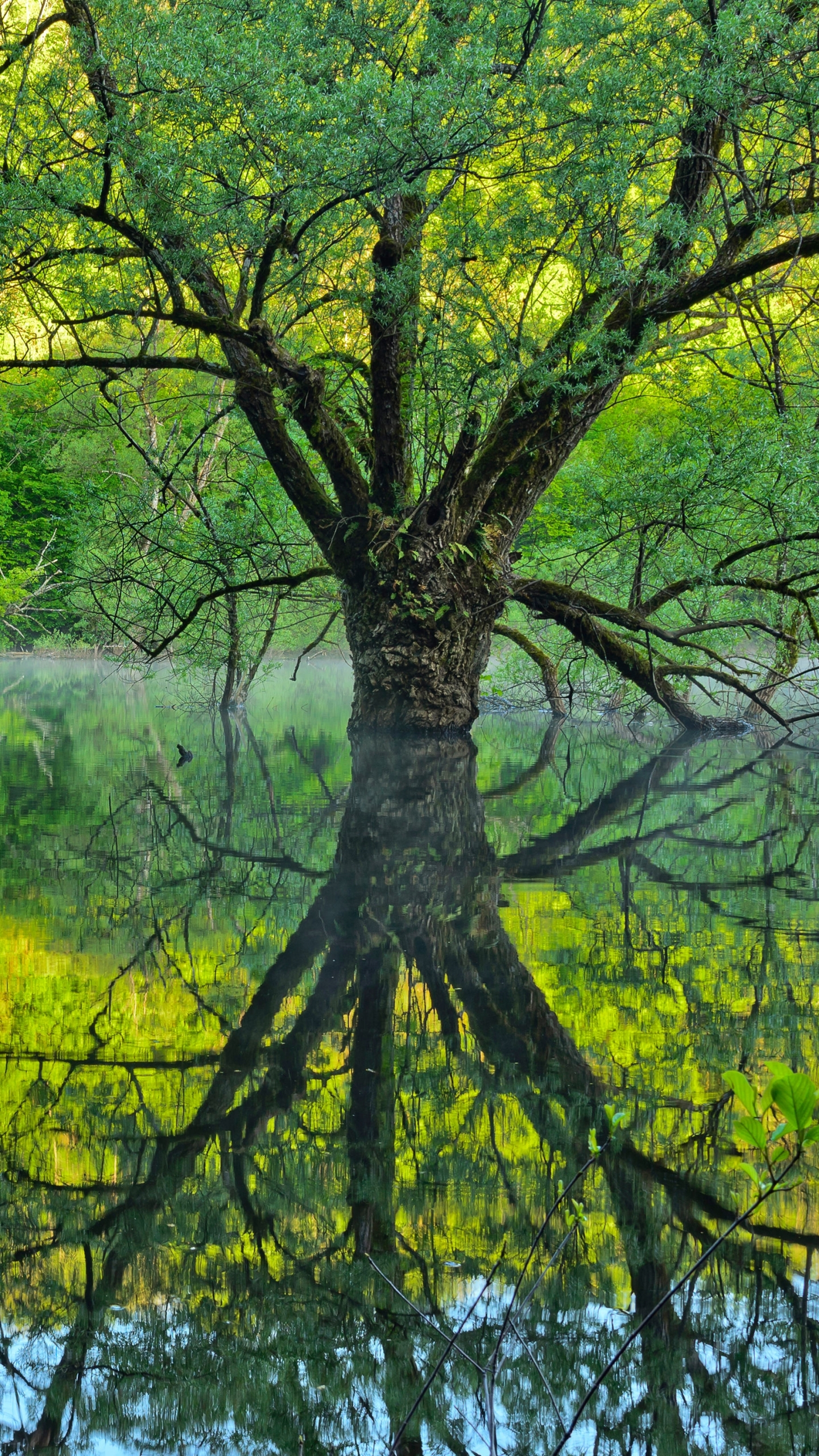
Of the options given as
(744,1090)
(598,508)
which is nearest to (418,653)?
(598,508)

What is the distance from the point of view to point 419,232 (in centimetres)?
1048

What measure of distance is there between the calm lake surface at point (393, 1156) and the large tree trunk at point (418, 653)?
18.5 feet

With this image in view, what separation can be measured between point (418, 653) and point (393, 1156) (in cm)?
945

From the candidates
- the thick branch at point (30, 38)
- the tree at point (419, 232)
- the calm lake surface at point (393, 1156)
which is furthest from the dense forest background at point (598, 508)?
the calm lake surface at point (393, 1156)

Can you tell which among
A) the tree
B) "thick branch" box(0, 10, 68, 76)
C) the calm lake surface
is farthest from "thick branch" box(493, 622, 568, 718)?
the calm lake surface

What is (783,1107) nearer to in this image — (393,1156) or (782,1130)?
(782,1130)

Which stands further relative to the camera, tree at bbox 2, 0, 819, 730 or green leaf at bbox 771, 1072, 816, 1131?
tree at bbox 2, 0, 819, 730

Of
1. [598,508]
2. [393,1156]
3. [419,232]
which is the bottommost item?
[393,1156]

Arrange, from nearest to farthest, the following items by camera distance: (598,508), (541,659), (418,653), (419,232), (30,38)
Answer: (30,38) < (419,232) < (418,653) < (598,508) < (541,659)

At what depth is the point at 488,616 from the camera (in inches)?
476

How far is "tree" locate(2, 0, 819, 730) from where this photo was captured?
7801 millimetres

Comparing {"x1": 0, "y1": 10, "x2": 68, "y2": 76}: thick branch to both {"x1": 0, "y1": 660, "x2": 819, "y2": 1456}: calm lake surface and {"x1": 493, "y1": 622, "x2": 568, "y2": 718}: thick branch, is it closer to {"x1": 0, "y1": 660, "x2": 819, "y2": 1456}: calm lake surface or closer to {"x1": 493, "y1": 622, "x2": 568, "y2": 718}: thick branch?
{"x1": 0, "y1": 660, "x2": 819, "y2": 1456}: calm lake surface

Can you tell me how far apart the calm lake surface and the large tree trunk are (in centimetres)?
564

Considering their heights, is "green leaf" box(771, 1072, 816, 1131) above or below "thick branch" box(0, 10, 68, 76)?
below
